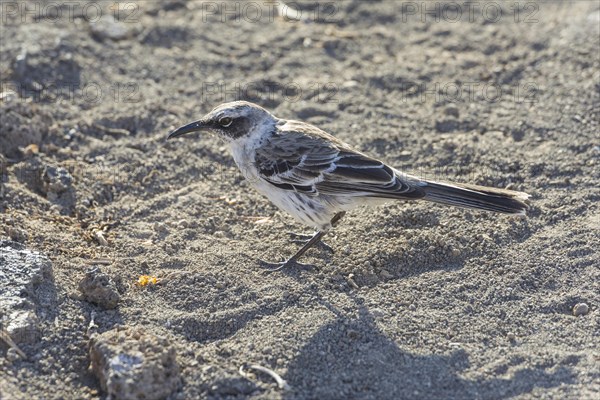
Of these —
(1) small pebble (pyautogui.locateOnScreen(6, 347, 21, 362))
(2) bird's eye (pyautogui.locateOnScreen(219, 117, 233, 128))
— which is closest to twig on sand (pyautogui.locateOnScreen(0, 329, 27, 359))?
(1) small pebble (pyautogui.locateOnScreen(6, 347, 21, 362))

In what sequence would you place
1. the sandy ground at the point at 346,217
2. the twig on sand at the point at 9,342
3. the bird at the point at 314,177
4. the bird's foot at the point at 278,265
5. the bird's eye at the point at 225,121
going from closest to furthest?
the twig on sand at the point at 9,342
the sandy ground at the point at 346,217
the bird at the point at 314,177
the bird's foot at the point at 278,265
the bird's eye at the point at 225,121

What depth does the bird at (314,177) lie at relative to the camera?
7.21 m

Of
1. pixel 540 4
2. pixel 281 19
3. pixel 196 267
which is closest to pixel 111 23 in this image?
pixel 281 19

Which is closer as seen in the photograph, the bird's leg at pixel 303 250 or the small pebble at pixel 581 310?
the small pebble at pixel 581 310

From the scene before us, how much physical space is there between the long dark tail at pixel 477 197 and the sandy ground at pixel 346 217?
0.47m

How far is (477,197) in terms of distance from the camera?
7.16 metres

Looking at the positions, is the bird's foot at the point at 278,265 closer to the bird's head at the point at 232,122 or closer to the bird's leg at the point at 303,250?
the bird's leg at the point at 303,250

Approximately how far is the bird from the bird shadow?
3.94 ft

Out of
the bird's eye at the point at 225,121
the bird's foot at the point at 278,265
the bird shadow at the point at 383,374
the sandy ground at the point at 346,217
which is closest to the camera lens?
the bird shadow at the point at 383,374

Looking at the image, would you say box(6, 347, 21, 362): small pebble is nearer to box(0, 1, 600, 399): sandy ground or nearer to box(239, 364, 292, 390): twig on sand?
box(0, 1, 600, 399): sandy ground

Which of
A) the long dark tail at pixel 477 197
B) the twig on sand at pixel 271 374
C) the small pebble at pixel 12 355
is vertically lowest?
the twig on sand at pixel 271 374

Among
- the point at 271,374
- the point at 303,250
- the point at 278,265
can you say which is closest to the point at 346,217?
the point at 303,250

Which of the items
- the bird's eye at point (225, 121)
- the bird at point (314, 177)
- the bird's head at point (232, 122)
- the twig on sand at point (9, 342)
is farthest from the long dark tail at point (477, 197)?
the twig on sand at point (9, 342)

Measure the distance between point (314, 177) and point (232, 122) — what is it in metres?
0.96
